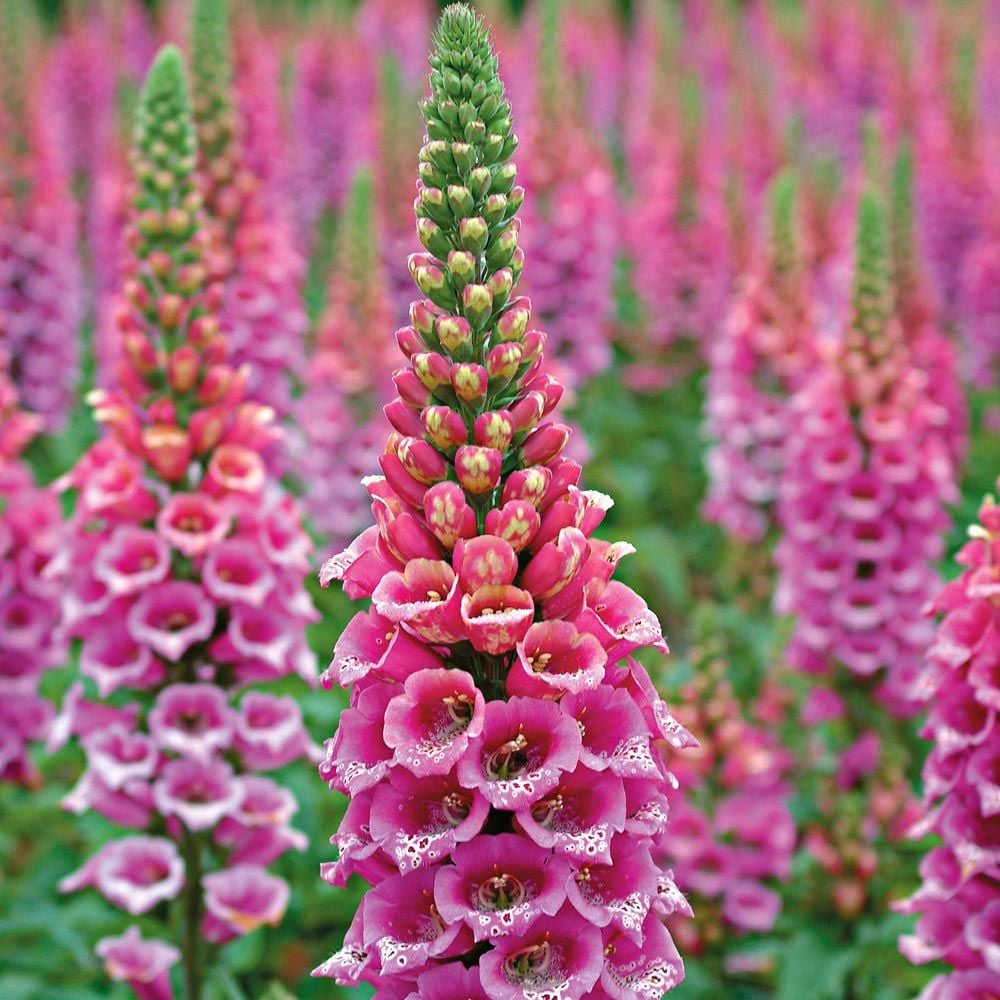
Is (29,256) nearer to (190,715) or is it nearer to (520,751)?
(190,715)

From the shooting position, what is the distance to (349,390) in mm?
6727

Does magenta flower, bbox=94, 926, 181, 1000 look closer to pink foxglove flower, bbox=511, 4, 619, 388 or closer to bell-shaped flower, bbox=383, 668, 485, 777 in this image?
bell-shaped flower, bbox=383, 668, 485, 777

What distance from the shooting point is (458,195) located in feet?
7.32

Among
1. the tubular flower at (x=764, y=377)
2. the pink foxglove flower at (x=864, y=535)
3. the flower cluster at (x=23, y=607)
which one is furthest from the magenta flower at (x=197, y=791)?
the tubular flower at (x=764, y=377)

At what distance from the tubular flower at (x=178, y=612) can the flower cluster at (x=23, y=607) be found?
0.65 meters

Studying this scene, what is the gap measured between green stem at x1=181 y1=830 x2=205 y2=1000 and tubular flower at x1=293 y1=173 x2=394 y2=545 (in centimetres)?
294

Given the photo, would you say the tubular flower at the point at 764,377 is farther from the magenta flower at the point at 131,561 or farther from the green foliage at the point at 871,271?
the magenta flower at the point at 131,561

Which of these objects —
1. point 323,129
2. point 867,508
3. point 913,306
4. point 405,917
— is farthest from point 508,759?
point 323,129

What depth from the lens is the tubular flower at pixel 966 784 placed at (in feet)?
9.45

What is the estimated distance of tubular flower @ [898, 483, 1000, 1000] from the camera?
2.88 m

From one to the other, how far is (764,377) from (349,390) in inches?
86.9

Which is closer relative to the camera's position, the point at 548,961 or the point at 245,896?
the point at 548,961

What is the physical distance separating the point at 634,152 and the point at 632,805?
11.2 metres

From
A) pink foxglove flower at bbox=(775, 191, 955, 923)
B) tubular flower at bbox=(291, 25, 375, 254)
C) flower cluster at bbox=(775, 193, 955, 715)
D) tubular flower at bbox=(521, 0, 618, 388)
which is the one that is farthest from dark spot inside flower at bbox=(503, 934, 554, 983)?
tubular flower at bbox=(291, 25, 375, 254)
